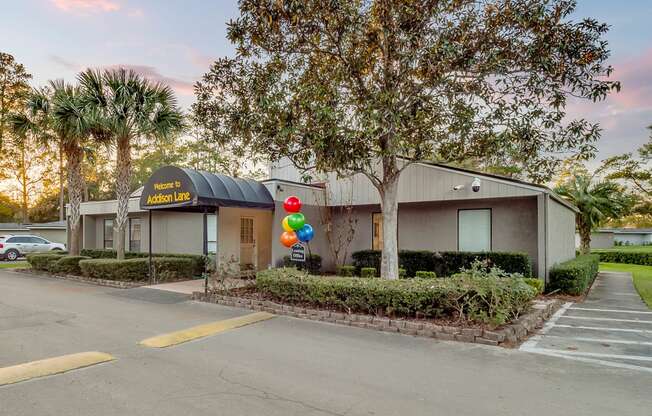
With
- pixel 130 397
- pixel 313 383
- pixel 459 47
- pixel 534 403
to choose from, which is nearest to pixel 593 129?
pixel 459 47

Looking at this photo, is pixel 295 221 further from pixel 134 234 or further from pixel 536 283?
pixel 134 234

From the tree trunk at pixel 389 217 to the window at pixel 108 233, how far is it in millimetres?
15222

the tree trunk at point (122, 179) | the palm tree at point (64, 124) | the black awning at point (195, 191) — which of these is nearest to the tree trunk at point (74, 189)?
the palm tree at point (64, 124)

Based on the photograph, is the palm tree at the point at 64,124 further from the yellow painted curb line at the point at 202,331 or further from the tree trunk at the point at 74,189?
the yellow painted curb line at the point at 202,331

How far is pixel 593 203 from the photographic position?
20469mm

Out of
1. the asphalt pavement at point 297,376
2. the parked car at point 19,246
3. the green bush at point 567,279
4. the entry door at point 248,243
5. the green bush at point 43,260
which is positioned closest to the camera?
the asphalt pavement at point 297,376

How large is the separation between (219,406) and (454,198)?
32.5ft

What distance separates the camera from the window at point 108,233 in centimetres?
1945

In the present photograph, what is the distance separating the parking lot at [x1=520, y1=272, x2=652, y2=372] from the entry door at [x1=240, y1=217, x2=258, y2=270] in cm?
992

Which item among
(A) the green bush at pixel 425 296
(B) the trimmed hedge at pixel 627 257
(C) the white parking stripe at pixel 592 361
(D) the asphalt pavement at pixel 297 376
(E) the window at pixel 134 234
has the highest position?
(E) the window at pixel 134 234

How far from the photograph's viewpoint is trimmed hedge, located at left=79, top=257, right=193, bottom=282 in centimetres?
1267

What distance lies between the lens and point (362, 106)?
8.61 meters

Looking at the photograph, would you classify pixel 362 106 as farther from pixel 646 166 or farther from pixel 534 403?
pixel 646 166

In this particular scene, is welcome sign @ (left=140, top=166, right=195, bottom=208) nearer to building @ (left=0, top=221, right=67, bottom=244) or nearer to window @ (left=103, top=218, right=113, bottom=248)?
window @ (left=103, top=218, right=113, bottom=248)
